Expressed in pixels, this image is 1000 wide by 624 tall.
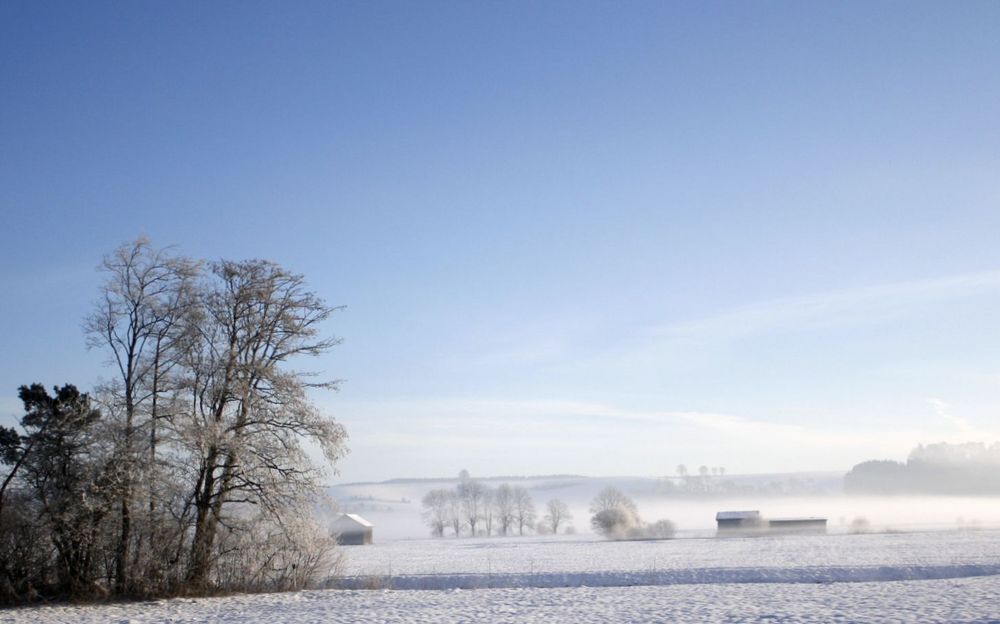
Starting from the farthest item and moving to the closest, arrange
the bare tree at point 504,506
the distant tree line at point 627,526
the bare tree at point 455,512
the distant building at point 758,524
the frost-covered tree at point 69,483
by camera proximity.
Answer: the bare tree at point 504,506 → the bare tree at point 455,512 → the distant tree line at point 627,526 → the distant building at point 758,524 → the frost-covered tree at point 69,483

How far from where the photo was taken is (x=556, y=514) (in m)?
150

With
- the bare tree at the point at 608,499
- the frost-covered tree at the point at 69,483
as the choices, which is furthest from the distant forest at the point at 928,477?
the frost-covered tree at the point at 69,483

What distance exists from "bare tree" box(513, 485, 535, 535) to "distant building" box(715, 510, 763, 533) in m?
57.4

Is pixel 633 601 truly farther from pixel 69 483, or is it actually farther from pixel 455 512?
pixel 455 512

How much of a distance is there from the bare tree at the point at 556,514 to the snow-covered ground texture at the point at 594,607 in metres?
122

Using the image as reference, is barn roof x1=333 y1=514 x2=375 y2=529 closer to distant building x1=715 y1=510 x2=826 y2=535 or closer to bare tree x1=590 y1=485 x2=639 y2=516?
distant building x1=715 y1=510 x2=826 y2=535

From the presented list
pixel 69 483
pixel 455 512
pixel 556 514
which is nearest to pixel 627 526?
pixel 556 514

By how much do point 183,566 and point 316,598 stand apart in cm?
470

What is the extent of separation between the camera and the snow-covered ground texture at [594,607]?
20062 millimetres

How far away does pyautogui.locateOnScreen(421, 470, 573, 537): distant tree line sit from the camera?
147875 mm

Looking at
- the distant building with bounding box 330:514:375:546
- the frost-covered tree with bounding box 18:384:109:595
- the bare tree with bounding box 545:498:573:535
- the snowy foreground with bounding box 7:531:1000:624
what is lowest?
the bare tree with bounding box 545:498:573:535

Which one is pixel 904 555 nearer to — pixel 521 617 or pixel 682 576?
pixel 682 576

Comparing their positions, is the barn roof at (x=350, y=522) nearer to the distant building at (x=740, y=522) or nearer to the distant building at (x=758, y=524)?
the distant building at (x=758, y=524)

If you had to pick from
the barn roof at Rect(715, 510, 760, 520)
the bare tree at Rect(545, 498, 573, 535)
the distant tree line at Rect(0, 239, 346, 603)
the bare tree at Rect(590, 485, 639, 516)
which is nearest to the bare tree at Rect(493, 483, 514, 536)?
the bare tree at Rect(545, 498, 573, 535)
